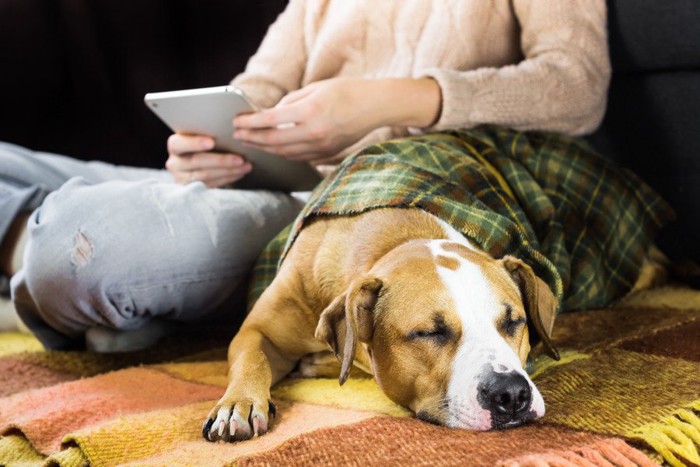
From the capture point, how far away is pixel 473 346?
1166 mm

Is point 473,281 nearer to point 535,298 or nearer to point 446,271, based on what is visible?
point 446,271

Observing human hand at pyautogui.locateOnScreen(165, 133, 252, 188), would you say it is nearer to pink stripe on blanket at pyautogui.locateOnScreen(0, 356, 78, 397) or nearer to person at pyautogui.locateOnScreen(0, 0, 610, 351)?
person at pyautogui.locateOnScreen(0, 0, 610, 351)

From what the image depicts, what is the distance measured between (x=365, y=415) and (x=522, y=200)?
0.75 m

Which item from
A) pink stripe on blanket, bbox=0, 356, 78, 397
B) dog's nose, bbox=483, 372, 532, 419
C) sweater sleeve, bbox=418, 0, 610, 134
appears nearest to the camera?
dog's nose, bbox=483, 372, 532, 419

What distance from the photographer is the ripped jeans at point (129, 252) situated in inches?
62.5

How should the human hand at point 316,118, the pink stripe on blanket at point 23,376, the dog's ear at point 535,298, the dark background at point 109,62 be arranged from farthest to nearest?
the dark background at point 109,62, the human hand at point 316,118, the pink stripe on blanket at point 23,376, the dog's ear at point 535,298

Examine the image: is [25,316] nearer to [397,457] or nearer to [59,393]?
[59,393]

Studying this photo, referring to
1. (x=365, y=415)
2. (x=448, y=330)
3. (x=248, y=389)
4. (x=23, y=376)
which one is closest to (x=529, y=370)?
(x=448, y=330)

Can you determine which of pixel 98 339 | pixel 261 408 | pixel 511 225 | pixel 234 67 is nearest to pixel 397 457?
pixel 261 408

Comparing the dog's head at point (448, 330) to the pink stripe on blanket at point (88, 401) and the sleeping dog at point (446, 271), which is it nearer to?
the sleeping dog at point (446, 271)

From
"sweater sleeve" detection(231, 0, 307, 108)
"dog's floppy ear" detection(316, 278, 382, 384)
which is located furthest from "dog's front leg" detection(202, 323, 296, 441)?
"sweater sleeve" detection(231, 0, 307, 108)

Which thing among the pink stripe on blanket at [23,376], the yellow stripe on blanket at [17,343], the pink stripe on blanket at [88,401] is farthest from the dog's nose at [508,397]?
the yellow stripe on blanket at [17,343]

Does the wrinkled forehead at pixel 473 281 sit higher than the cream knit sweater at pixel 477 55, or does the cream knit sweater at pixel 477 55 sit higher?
the cream knit sweater at pixel 477 55

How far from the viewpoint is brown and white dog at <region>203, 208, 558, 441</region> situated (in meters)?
1.12
